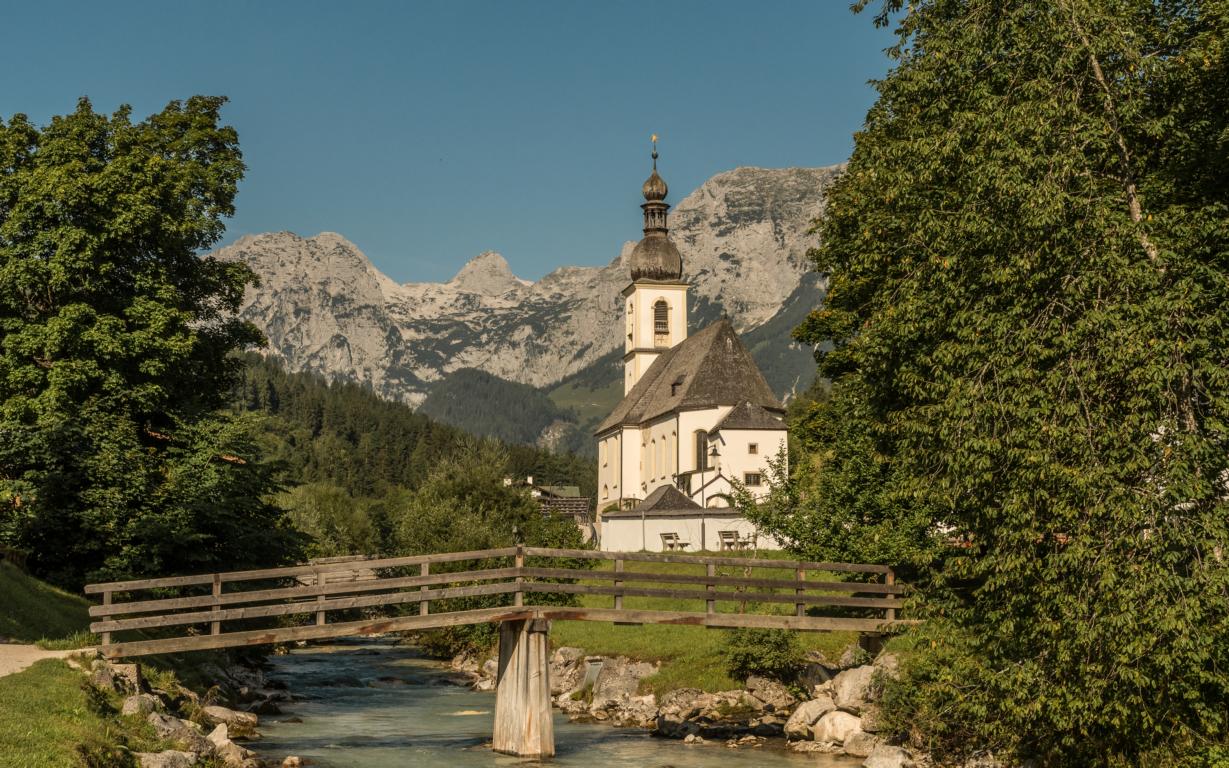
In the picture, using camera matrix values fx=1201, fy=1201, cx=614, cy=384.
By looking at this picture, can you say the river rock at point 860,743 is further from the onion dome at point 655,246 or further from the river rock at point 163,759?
the onion dome at point 655,246

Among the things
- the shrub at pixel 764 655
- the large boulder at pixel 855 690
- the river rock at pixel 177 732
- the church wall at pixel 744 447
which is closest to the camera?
the river rock at pixel 177 732

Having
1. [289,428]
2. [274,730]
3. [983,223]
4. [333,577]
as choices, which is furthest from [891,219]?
[289,428]

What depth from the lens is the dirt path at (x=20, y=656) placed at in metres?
21.7

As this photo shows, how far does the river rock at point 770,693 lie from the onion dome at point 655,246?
74.5 m

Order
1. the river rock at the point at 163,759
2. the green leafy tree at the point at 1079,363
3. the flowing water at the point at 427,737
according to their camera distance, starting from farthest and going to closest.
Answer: the flowing water at the point at 427,737, the river rock at the point at 163,759, the green leafy tree at the point at 1079,363

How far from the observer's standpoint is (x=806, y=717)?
27.4 m

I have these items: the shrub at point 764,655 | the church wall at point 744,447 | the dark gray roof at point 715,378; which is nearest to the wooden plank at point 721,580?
the shrub at point 764,655

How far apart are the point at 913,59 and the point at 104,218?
24.0 metres

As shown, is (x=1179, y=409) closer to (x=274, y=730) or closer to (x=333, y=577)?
(x=274, y=730)

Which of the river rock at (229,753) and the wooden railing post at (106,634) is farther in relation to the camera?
the wooden railing post at (106,634)

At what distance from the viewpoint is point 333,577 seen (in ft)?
241

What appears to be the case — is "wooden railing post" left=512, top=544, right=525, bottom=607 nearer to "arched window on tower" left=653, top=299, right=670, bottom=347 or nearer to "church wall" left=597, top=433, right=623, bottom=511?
"church wall" left=597, top=433, right=623, bottom=511

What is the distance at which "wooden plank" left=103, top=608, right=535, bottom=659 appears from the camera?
23.7 meters

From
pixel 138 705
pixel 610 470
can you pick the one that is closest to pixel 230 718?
pixel 138 705
